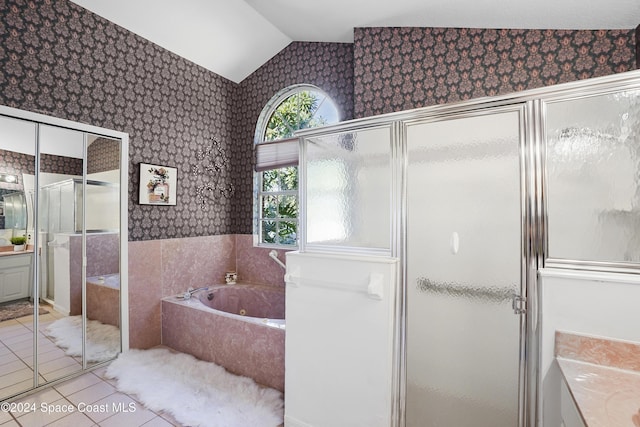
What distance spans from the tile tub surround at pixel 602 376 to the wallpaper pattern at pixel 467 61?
5.63 ft

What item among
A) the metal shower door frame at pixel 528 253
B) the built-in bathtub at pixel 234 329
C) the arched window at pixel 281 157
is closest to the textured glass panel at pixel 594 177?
the metal shower door frame at pixel 528 253

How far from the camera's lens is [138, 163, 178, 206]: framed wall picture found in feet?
9.79

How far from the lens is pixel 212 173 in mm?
3680

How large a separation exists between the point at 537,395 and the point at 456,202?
2.95 feet

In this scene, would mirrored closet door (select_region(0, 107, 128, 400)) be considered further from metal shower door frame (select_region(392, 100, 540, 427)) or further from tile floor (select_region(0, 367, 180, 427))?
metal shower door frame (select_region(392, 100, 540, 427))

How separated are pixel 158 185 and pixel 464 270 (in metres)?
2.98

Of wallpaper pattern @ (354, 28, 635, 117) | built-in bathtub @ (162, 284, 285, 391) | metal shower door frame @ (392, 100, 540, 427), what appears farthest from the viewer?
built-in bathtub @ (162, 284, 285, 391)

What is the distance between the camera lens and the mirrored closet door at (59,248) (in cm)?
217

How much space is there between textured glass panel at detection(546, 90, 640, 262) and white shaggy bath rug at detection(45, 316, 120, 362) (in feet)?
11.2

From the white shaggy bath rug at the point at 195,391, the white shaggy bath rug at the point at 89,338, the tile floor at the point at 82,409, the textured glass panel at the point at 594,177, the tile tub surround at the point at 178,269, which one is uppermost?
the textured glass panel at the point at 594,177

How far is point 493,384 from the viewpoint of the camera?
4.50 feet

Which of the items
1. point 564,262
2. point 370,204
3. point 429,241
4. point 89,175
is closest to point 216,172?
point 89,175

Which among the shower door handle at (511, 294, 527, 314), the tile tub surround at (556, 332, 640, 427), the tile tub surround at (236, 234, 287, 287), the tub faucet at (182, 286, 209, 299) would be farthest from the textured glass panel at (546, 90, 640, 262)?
the tub faucet at (182, 286, 209, 299)

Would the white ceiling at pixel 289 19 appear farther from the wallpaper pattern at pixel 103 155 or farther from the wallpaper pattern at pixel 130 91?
the wallpaper pattern at pixel 103 155
